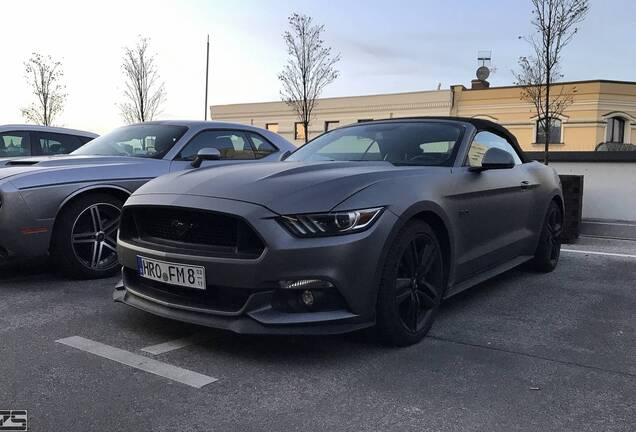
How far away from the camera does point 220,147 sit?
20.2 feet

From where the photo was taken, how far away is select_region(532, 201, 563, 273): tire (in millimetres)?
5535

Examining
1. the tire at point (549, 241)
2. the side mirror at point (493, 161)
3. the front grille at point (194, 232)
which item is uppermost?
the side mirror at point (493, 161)

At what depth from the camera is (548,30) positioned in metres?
11.0

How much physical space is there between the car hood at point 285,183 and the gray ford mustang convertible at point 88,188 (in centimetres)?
148

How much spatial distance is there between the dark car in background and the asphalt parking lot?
159 inches

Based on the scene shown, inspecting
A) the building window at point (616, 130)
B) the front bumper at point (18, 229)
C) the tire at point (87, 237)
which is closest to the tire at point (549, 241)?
the tire at point (87, 237)

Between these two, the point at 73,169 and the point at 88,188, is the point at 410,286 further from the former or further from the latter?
the point at 73,169

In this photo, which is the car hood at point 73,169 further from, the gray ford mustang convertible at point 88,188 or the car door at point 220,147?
the car door at point 220,147

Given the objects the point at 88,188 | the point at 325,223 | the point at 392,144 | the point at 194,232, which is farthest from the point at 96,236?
the point at 325,223

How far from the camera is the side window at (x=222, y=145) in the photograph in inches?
229

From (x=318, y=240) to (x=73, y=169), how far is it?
2.95 metres

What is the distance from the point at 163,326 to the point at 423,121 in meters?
2.58

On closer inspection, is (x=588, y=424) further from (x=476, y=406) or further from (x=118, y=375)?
(x=118, y=375)

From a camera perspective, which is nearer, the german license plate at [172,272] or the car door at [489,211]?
the german license plate at [172,272]
